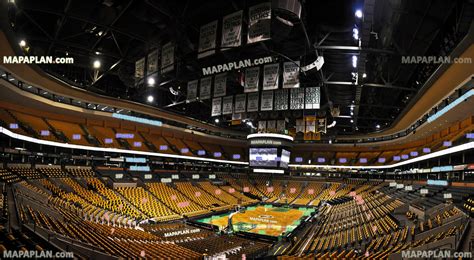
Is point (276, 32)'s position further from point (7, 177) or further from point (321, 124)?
point (7, 177)

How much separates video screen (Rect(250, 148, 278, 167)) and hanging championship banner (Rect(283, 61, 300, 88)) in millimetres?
19948

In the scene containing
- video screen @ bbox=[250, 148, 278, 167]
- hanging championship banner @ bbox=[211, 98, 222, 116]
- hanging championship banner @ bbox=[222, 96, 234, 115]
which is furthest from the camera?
video screen @ bbox=[250, 148, 278, 167]

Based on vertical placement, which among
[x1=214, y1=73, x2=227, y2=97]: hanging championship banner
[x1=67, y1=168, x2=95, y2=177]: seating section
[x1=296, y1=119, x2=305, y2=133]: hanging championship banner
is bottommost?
[x1=67, y1=168, x2=95, y2=177]: seating section

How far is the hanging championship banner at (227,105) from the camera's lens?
58.2 ft

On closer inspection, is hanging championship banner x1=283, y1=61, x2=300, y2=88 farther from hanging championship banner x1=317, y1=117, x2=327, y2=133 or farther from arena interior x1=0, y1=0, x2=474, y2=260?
hanging championship banner x1=317, y1=117, x2=327, y2=133

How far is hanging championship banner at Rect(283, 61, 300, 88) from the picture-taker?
13.1 metres

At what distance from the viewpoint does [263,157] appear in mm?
33188

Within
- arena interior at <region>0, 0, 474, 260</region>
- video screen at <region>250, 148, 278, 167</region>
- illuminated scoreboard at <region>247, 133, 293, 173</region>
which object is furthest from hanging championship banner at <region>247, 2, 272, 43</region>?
video screen at <region>250, 148, 278, 167</region>

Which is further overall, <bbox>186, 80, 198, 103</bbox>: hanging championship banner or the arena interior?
<bbox>186, 80, 198, 103</bbox>: hanging championship banner

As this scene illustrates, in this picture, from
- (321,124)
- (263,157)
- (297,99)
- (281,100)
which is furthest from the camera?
(263,157)

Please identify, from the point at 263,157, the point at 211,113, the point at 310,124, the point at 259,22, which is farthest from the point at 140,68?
the point at 263,157

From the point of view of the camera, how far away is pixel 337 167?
132ft

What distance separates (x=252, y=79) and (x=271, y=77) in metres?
1.09

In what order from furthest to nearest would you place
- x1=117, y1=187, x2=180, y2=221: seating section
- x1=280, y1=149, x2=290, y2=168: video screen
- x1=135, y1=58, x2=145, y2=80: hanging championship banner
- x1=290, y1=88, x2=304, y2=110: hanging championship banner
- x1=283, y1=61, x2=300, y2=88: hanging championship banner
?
x1=280, y1=149, x2=290, y2=168: video screen < x1=117, y1=187, x2=180, y2=221: seating section < x1=290, y1=88, x2=304, y2=110: hanging championship banner < x1=135, y1=58, x2=145, y2=80: hanging championship banner < x1=283, y1=61, x2=300, y2=88: hanging championship banner
